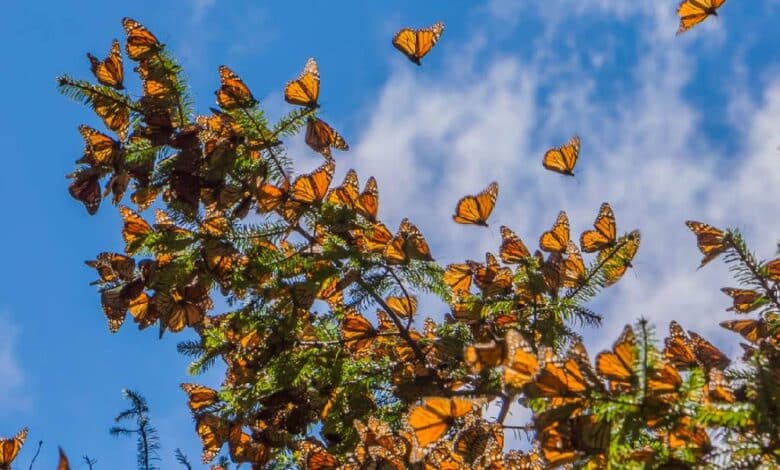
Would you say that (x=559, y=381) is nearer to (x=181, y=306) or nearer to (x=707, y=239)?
(x=707, y=239)

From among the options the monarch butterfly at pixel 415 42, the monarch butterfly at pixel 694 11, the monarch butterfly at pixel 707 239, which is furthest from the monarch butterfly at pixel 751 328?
the monarch butterfly at pixel 415 42

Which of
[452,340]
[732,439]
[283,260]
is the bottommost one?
[732,439]

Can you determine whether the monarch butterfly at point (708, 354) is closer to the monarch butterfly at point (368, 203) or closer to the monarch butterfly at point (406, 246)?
the monarch butterfly at point (406, 246)

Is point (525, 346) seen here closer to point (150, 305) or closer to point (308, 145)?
point (308, 145)

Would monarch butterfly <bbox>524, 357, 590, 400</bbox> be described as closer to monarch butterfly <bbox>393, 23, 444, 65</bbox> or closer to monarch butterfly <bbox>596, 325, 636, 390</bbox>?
monarch butterfly <bbox>596, 325, 636, 390</bbox>

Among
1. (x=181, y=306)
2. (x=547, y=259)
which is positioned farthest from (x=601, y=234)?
(x=181, y=306)

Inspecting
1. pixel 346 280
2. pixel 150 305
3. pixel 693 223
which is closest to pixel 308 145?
pixel 346 280
